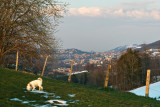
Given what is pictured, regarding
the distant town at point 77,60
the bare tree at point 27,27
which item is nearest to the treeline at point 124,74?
the distant town at point 77,60

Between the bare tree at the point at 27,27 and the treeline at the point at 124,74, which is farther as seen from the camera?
the treeline at the point at 124,74

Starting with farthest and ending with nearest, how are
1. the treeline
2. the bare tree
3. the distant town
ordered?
the treeline, the distant town, the bare tree

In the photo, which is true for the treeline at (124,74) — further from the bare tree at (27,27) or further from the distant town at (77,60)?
the bare tree at (27,27)

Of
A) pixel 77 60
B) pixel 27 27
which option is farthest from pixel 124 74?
pixel 27 27

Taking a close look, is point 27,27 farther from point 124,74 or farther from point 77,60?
point 77,60

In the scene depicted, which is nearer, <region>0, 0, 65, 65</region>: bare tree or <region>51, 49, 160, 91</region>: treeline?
<region>0, 0, 65, 65</region>: bare tree

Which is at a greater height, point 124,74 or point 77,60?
point 77,60

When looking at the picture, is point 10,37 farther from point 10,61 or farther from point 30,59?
point 10,61

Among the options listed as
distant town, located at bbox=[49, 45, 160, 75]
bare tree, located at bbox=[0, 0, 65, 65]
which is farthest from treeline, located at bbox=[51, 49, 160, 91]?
bare tree, located at bbox=[0, 0, 65, 65]

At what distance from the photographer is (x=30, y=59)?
2212 cm

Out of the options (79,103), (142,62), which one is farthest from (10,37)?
(142,62)

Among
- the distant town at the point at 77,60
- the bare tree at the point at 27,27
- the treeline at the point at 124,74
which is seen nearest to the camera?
the bare tree at the point at 27,27

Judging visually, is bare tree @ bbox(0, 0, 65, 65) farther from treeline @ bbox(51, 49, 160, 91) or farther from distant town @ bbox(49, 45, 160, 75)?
treeline @ bbox(51, 49, 160, 91)

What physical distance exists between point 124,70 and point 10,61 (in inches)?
1456
